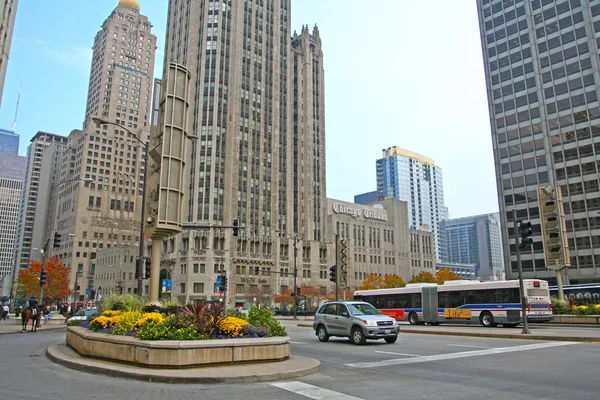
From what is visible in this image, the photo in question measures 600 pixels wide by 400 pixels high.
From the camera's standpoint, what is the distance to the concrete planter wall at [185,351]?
10.5 metres

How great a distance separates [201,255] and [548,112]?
72.1 m

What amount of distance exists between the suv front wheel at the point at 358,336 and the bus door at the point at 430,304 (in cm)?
1690

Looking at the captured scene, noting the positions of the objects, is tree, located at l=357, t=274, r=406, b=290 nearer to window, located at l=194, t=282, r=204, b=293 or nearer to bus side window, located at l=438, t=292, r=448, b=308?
window, located at l=194, t=282, r=204, b=293

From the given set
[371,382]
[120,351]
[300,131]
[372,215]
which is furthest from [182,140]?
[372,215]

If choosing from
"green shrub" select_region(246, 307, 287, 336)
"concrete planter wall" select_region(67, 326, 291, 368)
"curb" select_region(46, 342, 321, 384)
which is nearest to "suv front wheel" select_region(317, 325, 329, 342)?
"green shrub" select_region(246, 307, 287, 336)

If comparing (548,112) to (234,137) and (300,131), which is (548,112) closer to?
(300,131)

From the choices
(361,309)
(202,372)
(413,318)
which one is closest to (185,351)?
(202,372)

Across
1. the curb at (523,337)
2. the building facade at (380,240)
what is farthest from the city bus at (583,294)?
the building facade at (380,240)

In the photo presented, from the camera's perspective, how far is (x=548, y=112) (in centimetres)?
8719

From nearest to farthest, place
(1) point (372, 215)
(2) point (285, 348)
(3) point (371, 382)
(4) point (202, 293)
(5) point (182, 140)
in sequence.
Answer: (3) point (371, 382) < (2) point (285, 348) < (5) point (182, 140) < (4) point (202, 293) < (1) point (372, 215)

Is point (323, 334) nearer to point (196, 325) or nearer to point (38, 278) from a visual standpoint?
point (196, 325)

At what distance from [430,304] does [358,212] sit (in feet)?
284

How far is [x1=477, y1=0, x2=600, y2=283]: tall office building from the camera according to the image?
80.5 meters

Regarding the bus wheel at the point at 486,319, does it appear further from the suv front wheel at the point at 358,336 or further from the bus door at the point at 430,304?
the suv front wheel at the point at 358,336
